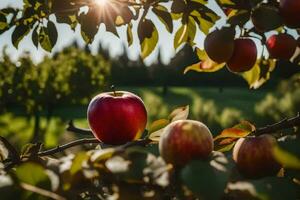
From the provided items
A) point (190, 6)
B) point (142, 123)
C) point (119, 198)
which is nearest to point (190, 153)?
point (119, 198)

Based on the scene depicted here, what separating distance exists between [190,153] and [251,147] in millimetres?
145

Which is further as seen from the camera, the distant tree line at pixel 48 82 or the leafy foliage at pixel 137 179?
the distant tree line at pixel 48 82

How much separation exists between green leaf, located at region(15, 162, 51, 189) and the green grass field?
597cm

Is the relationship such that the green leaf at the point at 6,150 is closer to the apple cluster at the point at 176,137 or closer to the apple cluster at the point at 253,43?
the apple cluster at the point at 176,137

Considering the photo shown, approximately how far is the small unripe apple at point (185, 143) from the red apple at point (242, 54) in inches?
22.4

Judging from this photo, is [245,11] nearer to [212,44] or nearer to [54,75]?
[212,44]

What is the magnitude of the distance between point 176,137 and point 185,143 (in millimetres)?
22

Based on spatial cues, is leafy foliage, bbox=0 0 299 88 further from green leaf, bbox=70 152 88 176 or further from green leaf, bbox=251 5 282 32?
green leaf, bbox=70 152 88 176

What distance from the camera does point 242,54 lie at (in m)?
1.61

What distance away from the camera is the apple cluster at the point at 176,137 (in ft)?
3.34

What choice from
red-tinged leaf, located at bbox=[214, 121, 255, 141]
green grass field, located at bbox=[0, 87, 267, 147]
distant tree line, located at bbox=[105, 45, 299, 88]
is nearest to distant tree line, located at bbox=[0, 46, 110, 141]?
green grass field, located at bbox=[0, 87, 267, 147]

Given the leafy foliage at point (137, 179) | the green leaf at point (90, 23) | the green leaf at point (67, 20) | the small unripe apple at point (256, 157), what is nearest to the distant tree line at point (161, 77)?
the green leaf at point (67, 20)

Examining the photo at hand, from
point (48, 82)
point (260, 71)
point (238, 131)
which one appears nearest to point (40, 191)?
point (238, 131)

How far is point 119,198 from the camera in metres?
0.81
